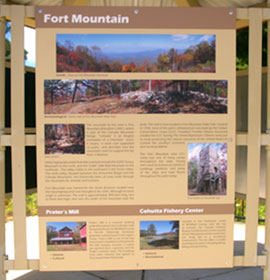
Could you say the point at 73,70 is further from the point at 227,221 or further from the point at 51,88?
the point at 227,221

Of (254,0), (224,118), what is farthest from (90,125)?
(254,0)

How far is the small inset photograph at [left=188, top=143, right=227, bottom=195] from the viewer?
106 inches

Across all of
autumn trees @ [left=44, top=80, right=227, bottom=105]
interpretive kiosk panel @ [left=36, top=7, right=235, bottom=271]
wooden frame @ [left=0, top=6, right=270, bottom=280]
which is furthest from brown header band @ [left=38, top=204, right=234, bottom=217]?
autumn trees @ [left=44, top=80, right=227, bottom=105]

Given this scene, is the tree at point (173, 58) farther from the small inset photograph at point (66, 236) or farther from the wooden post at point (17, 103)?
the small inset photograph at point (66, 236)

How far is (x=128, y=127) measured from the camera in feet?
8.70

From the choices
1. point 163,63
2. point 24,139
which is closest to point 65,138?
point 24,139

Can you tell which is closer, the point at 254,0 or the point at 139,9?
the point at 139,9

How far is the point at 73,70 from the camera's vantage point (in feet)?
8.64

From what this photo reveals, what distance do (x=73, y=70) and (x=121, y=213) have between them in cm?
130

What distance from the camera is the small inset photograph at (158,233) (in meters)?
2.73

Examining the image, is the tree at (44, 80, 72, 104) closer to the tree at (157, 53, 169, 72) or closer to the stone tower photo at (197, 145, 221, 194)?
the tree at (157, 53, 169, 72)

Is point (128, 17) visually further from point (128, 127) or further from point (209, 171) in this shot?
point (209, 171)

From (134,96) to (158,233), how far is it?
3.99ft

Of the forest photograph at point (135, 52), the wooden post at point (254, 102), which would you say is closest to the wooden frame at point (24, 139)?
the wooden post at point (254, 102)
